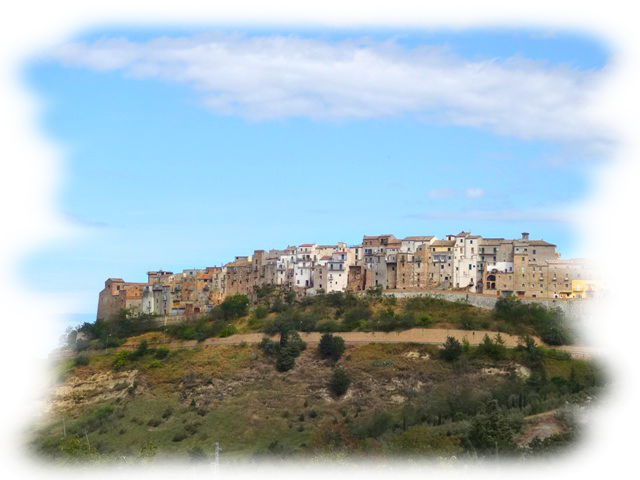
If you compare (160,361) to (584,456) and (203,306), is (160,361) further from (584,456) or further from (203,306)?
(584,456)

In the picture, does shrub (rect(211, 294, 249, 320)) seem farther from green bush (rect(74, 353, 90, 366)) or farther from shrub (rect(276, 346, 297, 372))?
green bush (rect(74, 353, 90, 366))

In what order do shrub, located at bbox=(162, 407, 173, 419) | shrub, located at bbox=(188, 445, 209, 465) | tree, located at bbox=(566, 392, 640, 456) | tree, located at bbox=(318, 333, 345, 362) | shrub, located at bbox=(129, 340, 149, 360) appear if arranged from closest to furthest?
tree, located at bbox=(566, 392, 640, 456) → shrub, located at bbox=(188, 445, 209, 465) → shrub, located at bbox=(162, 407, 173, 419) → tree, located at bbox=(318, 333, 345, 362) → shrub, located at bbox=(129, 340, 149, 360)

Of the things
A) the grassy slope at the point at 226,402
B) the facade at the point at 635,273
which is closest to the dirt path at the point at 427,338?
the grassy slope at the point at 226,402

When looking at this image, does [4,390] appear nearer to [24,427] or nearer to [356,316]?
[24,427]

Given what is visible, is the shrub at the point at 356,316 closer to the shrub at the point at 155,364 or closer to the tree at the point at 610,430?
the shrub at the point at 155,364

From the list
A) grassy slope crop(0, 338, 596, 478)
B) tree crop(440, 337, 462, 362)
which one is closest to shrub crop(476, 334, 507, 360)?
grassy slope crop(0, 338, 596, 478)
